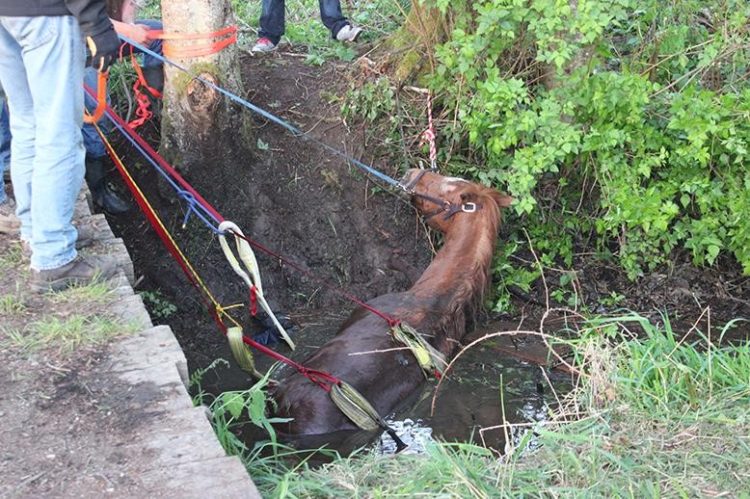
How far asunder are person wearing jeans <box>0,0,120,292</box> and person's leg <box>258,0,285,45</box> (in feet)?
10.3

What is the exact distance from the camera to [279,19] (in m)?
6.80

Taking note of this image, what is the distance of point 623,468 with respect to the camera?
3.10 metres

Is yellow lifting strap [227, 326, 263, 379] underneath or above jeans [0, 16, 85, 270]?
underneath

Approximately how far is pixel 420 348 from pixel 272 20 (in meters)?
3.39

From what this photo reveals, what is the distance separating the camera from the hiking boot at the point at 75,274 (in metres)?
3.90

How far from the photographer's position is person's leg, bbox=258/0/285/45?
675 centimetres

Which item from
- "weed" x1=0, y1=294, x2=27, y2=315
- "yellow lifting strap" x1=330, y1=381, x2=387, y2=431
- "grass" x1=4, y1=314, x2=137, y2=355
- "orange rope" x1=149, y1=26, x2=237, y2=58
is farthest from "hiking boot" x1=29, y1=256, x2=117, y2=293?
"orange rope" x1=149, y1=26, x2=237, y2=58

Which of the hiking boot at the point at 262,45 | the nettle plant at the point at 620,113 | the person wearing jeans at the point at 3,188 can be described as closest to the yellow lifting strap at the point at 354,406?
the person wearing jeans at the point at 3,188

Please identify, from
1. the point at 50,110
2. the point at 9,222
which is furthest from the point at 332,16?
the point at 50,110

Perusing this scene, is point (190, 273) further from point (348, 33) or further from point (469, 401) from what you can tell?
point (348, 33)

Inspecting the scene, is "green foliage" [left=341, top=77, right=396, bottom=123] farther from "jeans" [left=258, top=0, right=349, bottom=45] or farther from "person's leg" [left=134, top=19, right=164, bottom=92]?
"person's leg" [left=134, top=19, right=164, bottom=92]

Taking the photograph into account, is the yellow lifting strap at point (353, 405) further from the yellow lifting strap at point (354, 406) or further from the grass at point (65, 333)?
the grass at point (65, 333)

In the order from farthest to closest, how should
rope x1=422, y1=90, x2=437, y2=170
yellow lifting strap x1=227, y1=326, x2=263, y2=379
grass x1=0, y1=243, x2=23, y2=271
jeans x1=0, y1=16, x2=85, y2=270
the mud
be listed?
rope x1=422, y1=90, x2=437, y2=170 → the mud → grass x1=0, y1=243, x2=23, y2=271 → yellow lifting strap x1=227, y1=326, x2=263, y2=379 → jeans x1=0, y1=16, x2=85, y2=270

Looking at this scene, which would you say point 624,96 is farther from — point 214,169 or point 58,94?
point 58,94
